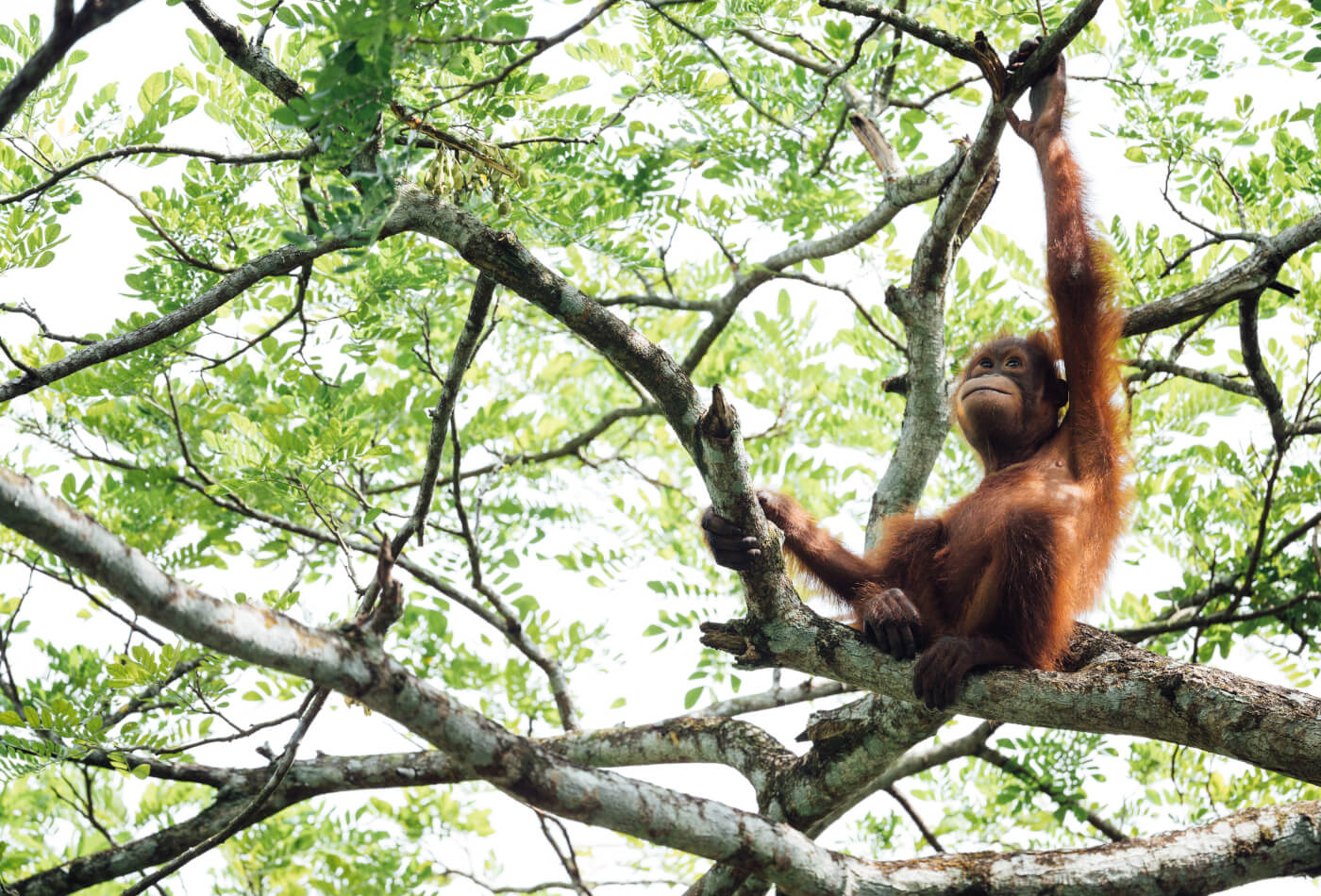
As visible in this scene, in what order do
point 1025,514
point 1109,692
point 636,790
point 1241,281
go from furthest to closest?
point 1241,281
point 1025,514
point 1109,692
point 636,790

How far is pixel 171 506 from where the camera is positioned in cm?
646

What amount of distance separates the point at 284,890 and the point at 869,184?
19.0ft

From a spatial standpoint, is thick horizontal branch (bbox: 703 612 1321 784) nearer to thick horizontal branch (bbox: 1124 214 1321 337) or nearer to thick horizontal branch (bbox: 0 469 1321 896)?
thick horizontal branch (bbox: 0 469 1321 896)

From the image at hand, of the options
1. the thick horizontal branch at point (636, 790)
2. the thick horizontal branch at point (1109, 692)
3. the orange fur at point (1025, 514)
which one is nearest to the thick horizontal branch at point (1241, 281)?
the orange fur at point (1025, 514)

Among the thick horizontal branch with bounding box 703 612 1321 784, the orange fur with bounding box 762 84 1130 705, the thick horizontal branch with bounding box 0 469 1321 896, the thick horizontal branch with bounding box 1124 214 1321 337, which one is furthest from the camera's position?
the thick horizontal branch with bounding box 1124 214 1321 337

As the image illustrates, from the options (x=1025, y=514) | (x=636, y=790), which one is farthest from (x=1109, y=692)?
(x=636, y=790)

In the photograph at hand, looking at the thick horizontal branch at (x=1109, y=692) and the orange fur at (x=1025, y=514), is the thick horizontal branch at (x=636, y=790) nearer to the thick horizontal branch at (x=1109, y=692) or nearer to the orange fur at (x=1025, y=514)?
the thick horizontal branch at (x=1109, y=692)

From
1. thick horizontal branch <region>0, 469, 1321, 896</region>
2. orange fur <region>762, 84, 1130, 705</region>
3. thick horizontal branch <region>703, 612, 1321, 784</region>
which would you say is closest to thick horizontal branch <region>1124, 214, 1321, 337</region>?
orange fur <region>762, 84, 1130, 705</region>

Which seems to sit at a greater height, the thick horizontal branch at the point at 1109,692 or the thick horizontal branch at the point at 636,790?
the thick horizontal branch at the point at 1109,692

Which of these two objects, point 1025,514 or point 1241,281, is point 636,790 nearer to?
point 1025,514

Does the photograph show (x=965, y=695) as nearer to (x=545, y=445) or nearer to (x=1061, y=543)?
(x=1061, y=543)

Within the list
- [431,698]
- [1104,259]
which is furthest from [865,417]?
[431,698]

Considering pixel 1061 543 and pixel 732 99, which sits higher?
pixel 732 99

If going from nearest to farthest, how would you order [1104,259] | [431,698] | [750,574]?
[431,698] → [750,574] → [1104,259]
